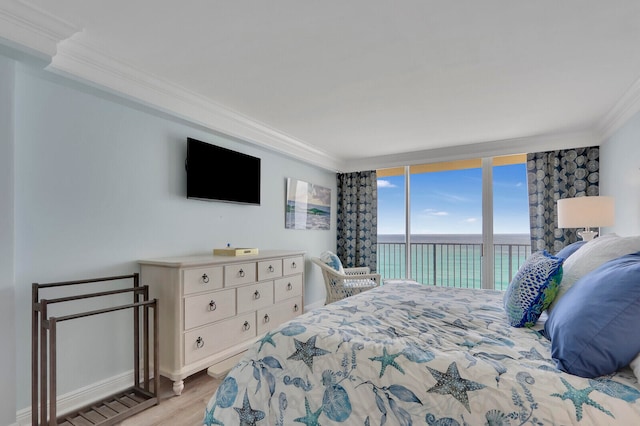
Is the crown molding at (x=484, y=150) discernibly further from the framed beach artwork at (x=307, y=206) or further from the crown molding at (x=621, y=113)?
the framed beach artwork at (x=307, y=206)

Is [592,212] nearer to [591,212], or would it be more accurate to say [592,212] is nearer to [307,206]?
[591,212]

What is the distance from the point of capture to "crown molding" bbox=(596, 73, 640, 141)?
8.66ft

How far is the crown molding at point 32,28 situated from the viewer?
1.65 metres

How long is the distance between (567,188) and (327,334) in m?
4.02

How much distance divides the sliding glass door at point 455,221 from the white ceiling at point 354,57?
1.27 meters

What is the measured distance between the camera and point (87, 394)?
7.27 ft

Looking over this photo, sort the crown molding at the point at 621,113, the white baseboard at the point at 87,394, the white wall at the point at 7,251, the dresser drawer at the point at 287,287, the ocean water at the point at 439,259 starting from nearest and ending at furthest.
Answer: the white wall at the point at 7,251 < the white baseboard at the point at 87,394 < the crown molding at the point at 621,113 < the dresser drawer at the point at 287,287 < the ocean water at the point at 439,259

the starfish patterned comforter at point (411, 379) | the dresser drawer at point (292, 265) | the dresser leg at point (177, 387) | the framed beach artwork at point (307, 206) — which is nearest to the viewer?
the starfish patterned comforter at point (411, 379)

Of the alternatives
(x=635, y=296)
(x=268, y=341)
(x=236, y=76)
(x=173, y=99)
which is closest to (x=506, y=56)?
(x=635, y=296)

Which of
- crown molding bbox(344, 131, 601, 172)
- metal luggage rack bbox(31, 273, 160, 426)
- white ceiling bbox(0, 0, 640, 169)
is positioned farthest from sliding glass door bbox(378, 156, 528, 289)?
metal luggage rack bbox(31, 273, 160, 426)

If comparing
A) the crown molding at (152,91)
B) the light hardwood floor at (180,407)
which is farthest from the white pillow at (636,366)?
the crown molding at (152,91)

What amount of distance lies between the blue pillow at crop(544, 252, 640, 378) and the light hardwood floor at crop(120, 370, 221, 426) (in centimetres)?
198

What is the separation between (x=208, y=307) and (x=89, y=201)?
1131 millimetres

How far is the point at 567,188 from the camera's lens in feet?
13.0
